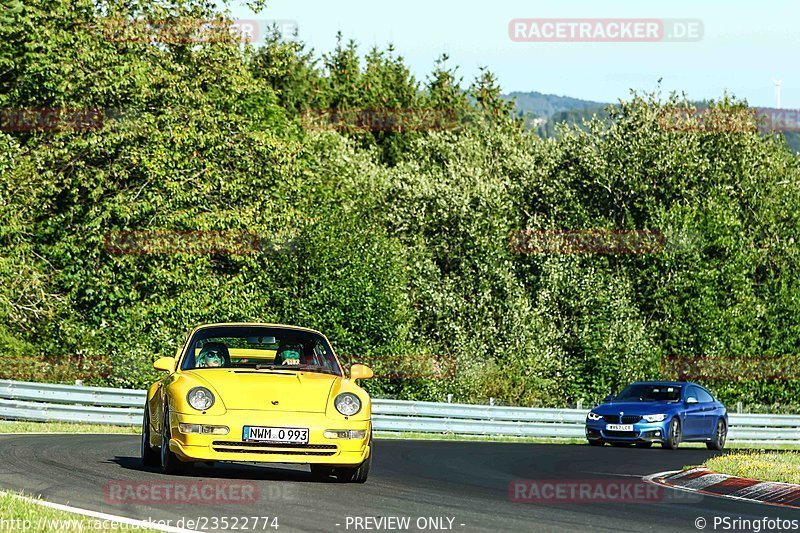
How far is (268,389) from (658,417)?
13956 millimetres

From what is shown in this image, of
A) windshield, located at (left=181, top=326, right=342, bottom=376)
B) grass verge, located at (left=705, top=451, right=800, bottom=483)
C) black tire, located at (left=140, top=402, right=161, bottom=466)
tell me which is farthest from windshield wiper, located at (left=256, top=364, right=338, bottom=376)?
grass verge, located at (left=705, top=451, right=800, bottom=483)

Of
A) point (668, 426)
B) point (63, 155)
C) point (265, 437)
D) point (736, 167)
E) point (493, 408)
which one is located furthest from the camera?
point (736, 167)

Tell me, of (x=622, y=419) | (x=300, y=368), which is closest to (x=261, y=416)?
(x=300, y=368)

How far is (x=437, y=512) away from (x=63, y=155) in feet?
89.0

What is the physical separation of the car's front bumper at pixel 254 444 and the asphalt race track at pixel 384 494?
0.25 metres

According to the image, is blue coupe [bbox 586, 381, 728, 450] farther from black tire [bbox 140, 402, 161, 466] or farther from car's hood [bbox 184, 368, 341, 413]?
car's hood [bbox 184, 368, 341, 413]

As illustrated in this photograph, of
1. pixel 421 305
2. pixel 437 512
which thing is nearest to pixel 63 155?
pixel 421 305

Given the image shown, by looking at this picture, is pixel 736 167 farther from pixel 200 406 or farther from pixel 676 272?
pixel 200 406

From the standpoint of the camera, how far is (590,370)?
150ft

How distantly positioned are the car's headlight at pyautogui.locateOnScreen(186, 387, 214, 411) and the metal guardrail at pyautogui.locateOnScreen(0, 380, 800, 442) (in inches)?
580

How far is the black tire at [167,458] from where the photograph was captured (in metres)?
11.4

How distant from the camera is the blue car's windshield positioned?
25.0m

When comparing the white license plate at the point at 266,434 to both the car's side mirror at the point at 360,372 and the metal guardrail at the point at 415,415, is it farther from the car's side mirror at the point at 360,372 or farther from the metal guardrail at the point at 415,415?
the metal guardrail at the point at 415,415

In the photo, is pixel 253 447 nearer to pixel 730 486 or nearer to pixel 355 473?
pixel 355 473
